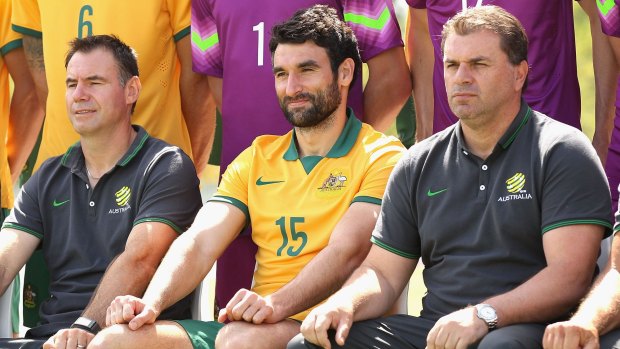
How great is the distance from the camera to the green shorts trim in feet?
15.7

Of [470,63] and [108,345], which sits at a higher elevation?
[470,63]

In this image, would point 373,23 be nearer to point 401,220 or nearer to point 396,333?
point 401,220

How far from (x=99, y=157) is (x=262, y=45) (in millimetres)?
979

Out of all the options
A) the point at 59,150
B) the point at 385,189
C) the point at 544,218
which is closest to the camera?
the point at 544,218

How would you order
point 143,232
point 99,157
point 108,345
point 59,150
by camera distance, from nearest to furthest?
point 108,345
point 143,232
point 99,157
point 59,150

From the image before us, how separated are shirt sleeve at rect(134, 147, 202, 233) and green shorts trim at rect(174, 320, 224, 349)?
0.67 metres

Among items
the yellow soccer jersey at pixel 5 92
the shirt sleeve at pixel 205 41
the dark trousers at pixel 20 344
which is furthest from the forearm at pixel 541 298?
the yellow soccer jersey at pixel 5 92

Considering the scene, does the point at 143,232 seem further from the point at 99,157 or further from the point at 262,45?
the point at 262,45

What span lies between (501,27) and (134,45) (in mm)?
2336

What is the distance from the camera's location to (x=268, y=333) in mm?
4590

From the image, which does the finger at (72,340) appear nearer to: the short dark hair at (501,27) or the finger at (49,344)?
the finger at (49,344)

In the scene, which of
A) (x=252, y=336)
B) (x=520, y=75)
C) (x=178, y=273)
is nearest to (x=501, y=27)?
(x=520, y=75)

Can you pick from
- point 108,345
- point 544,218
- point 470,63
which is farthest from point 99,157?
point 544,218

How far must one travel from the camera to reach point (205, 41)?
621cm
